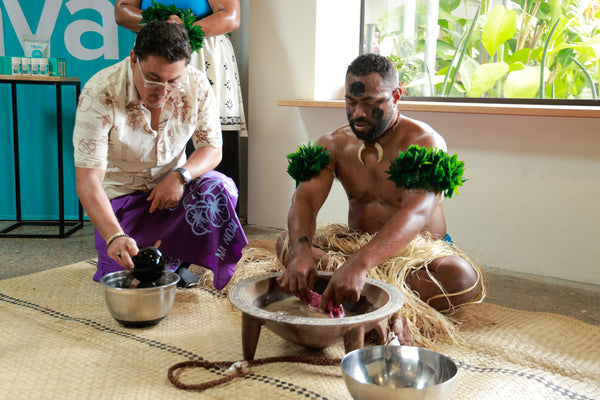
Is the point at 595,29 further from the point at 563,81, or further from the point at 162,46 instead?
the point at 162,46

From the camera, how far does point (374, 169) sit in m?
2.31

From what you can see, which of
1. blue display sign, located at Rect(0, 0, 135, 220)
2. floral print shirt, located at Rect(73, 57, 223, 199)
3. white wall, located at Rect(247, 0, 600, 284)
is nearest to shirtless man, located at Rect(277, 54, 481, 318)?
floral print shirt, located at Rect(73, 57, 223, 199)

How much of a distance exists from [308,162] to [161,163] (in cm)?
69

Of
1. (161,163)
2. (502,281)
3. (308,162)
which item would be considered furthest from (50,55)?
(502,281)

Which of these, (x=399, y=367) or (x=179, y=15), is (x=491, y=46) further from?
(x=399, y=367)

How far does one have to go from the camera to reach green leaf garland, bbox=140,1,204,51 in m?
3.08

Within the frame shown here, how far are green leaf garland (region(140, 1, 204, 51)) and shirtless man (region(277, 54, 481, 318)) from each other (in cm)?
108

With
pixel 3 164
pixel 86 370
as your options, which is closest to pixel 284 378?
pixel 86 370

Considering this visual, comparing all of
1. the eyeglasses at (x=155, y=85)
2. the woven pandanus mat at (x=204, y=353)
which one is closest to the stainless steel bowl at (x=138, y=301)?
the woven pandanus mat at (x=204, y=353)

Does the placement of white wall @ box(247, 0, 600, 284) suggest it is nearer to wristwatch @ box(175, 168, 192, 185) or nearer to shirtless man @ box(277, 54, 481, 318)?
shirtless man @ box(277, 54, 481, 318)

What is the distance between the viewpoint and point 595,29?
3.14 metres

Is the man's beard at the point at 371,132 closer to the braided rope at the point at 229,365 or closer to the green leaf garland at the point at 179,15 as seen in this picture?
the braided rope at the point at 229,365

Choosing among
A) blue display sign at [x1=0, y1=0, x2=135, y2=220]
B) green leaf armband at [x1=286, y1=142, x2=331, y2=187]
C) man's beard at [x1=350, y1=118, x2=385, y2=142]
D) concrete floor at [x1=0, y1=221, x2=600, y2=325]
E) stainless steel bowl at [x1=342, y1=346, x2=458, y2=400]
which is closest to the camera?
stainless steel bowl at [x1=342, y1=346, x2=458, y2=400]

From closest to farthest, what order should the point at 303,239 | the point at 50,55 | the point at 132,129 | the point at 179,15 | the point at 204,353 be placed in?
the point at 204,353
the point at 303,239
the point at 132,129
the point at 179,15
the point at 50,55
